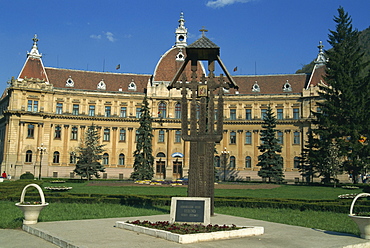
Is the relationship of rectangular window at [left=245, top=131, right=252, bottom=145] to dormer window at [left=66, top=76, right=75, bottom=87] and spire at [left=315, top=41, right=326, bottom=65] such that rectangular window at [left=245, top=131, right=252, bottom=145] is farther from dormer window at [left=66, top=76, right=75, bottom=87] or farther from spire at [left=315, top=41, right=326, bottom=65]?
dormer window at [left=66, top=76, right=75, bottom=87]

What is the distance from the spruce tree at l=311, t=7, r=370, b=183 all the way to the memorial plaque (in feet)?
114

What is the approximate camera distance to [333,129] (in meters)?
45.3

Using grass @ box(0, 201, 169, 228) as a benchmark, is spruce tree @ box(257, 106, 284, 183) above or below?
above

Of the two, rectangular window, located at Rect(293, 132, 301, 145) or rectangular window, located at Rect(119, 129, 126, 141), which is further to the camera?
rectangular window, located at Rect(119, 129, 126, 141)

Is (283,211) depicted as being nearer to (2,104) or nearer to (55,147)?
(55,147)

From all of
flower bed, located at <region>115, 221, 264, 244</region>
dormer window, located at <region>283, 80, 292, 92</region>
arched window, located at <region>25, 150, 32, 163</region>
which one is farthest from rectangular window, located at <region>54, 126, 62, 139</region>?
flower bed, located at <region>115, 221, 264, 244</region>

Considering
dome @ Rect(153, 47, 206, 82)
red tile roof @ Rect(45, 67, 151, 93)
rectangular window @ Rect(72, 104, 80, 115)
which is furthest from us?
dome @ Rect(153, 47, 206, 82)

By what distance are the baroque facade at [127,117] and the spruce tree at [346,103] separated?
15.2 m

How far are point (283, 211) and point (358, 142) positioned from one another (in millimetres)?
28353

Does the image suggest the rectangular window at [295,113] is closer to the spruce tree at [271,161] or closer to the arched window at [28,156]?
the spruce tree at [271,161]

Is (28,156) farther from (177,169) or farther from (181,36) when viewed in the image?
(181,36)

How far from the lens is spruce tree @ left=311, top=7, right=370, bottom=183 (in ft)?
145

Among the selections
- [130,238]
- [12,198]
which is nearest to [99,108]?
[12,198]

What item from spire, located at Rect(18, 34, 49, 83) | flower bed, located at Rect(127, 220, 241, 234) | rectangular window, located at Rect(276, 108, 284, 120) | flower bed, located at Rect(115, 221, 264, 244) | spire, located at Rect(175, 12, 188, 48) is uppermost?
spire, located at Rect(175, 12, 188, 48)
